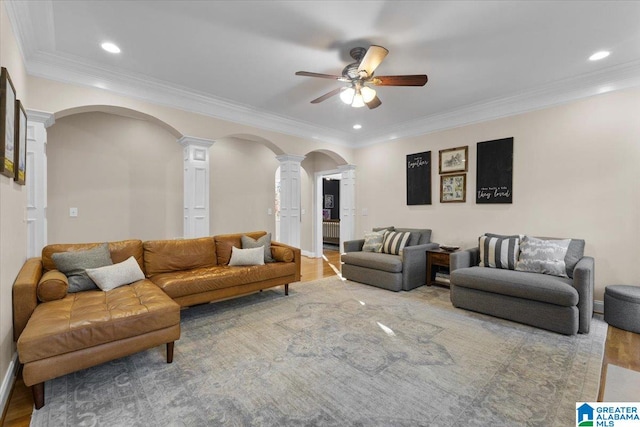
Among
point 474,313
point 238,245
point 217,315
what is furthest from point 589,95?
point 217,315

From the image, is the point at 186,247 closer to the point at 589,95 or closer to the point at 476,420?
the point at 476,420

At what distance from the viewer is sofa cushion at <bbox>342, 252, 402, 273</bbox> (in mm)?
4160

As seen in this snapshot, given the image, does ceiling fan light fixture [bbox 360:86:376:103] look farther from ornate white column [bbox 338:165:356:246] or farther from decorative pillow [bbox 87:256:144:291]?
ornate white column [bbox 338:165:356:246]

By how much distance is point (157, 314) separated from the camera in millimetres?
2145

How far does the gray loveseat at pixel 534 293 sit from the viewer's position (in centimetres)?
270

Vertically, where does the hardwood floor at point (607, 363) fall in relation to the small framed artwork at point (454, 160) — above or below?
below

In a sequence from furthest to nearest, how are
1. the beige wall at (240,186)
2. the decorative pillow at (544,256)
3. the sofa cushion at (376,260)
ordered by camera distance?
the beige wall at (240,186), the sofa cushion at (376,260), the decorative pillow at (544,256)

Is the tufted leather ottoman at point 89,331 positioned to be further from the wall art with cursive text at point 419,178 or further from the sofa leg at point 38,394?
the wall art with cursive text at point 419,178

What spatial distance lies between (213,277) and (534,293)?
132 inches

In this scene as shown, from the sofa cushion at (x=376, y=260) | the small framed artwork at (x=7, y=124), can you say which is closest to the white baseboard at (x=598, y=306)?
the sofa cushion at (x=376, y=260)

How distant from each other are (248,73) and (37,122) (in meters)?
2.20

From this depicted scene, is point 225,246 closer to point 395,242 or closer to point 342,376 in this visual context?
point 342,376

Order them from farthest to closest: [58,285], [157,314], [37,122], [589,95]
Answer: [589,95], [37,122], [58,285], [157,314]

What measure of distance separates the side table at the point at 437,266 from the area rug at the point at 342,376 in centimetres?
123
